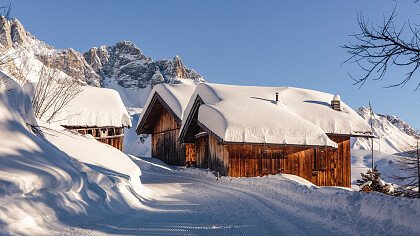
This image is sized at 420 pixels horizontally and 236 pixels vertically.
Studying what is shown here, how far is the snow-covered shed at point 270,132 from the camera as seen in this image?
795 inches

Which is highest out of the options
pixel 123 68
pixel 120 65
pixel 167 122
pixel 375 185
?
pixel 120 65

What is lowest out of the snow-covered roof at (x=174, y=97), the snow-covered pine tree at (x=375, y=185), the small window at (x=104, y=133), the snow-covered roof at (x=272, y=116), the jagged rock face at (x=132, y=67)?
the snow-covered pine tree at (x=375, y=185)

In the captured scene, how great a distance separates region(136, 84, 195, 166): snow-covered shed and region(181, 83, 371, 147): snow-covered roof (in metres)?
5.21

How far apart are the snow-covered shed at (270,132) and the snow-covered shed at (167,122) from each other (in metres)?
4.02

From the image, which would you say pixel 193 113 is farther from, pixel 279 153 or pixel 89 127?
pixel 89 127

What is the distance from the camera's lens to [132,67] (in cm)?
13900

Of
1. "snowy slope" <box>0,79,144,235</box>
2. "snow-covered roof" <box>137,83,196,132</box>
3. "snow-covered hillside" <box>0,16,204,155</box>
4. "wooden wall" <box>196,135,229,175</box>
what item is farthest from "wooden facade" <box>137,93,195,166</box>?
"snow-covered hillside" <box>0,16,204,155</box>

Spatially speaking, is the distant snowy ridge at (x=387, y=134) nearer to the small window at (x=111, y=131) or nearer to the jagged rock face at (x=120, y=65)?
the jagged rock face at (x=120, y=65)

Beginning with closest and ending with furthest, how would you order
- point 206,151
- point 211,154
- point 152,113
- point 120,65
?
point 211,154 → point 206,151 → point 152,113 → point 120,65

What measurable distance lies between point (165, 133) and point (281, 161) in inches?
553

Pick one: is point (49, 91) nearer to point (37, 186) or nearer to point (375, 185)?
point (37, 186)

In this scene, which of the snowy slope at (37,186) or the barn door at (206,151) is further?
the barn door at (206,151)

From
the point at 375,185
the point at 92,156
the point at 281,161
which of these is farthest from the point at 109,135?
the point at 375,185

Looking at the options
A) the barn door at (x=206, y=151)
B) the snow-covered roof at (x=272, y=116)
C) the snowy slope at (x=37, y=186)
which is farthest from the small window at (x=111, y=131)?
the snowy slope at (x=37, y=186)
